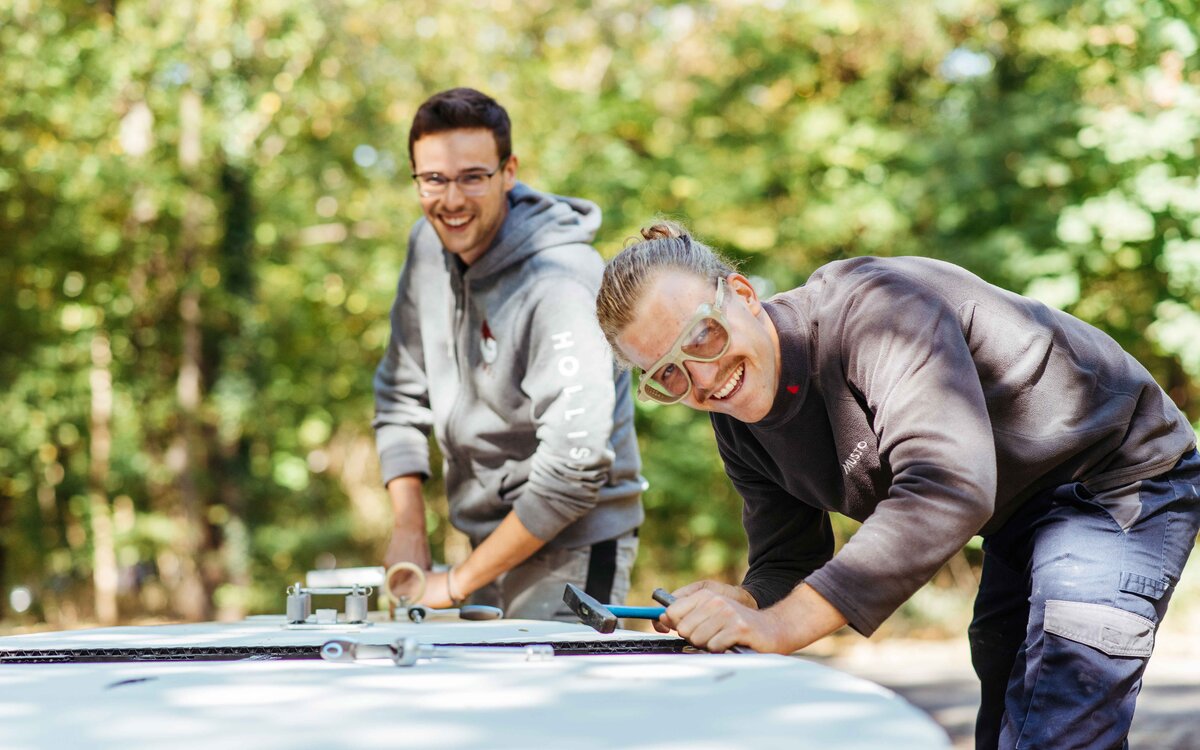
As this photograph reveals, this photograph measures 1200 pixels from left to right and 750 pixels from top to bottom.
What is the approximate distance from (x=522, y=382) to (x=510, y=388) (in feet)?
0.22

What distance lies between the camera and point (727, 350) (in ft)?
6.93

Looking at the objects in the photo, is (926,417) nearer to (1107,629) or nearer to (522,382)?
(1107,629)

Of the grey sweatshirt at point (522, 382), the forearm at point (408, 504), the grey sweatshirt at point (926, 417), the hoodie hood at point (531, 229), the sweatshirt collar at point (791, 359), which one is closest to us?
the grey sweatshirt at point (926, 417)

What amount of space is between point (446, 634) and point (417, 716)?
925mm

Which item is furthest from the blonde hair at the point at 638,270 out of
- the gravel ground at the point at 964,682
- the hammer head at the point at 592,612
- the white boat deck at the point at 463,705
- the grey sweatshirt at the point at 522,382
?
the gravel ground at the point at 964,682

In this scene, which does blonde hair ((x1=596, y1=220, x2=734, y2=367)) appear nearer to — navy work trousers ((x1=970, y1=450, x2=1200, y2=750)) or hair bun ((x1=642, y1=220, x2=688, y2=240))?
hair bun ((x1=642, y1=220, x2=688, y2=240))

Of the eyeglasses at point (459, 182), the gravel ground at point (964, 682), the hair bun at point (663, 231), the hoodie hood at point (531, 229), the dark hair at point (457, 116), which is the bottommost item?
the gravel ground at point (964, 682)

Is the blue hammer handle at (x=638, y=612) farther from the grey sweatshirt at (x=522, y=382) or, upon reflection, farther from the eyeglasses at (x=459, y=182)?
the eyeglasses at (x=459, y=182)

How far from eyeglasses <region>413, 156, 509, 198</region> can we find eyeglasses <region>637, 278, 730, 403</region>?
125cm

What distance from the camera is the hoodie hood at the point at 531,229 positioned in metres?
3.33

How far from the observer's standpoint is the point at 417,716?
133 centimetres

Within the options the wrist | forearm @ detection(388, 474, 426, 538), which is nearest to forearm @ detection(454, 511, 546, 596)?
the wrist

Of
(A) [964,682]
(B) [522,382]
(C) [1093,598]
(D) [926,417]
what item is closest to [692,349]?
(D) [926,417]

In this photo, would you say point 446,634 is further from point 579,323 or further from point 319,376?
point 319,376
